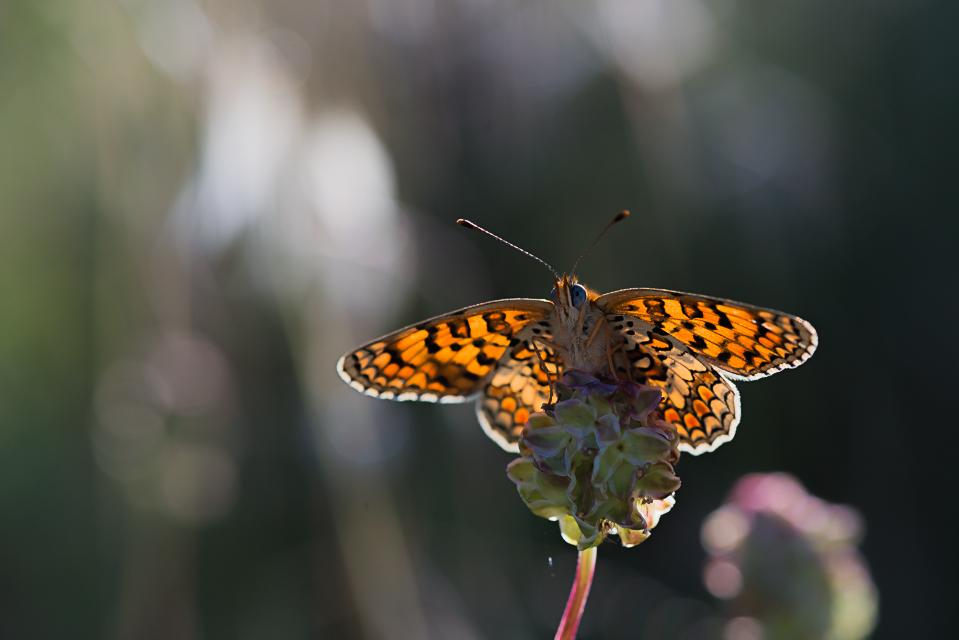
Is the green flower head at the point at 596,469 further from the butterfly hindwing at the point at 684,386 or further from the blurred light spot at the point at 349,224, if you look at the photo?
the blurred light spot at the point at 349,224

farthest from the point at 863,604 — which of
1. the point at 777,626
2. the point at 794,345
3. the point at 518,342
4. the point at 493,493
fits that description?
the point at 493,493

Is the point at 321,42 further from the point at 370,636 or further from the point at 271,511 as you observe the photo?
the point at 370,636

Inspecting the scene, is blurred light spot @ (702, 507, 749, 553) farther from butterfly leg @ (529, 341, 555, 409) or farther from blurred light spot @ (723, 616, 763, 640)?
butterfly leg @ (529, 341, 555, 409)

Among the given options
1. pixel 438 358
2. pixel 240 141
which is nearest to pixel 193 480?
pixel 240 141

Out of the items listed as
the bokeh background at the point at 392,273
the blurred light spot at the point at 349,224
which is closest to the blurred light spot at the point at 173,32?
the bokeh background at the point at 392,273

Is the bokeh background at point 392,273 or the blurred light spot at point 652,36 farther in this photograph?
the blurred light spot at point 652,36

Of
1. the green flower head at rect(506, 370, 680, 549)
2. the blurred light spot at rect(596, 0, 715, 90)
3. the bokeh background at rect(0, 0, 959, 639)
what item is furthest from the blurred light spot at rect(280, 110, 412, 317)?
the green flower head at rect(506, 370, 680, 549)
